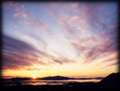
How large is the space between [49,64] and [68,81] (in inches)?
11.2

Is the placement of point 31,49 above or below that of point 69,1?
below

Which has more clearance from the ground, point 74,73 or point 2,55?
point 2,55

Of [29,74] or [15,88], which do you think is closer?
[15,88]

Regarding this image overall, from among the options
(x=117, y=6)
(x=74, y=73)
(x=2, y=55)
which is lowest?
(x=74, y=73)

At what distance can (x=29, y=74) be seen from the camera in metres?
2.44

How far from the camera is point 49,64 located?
248cm

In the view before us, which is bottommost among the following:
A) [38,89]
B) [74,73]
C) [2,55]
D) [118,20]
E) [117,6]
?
[38,89]

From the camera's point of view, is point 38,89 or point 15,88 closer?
point 15,88

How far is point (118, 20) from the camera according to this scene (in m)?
2.34

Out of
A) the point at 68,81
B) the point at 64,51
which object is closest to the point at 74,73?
the point at 68,81

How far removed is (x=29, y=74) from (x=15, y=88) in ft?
0.78

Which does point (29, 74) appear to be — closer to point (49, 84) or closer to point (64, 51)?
point (49, 84)

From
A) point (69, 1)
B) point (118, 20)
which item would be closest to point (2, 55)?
point (69, 1)

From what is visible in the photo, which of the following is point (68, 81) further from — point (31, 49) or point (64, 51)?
point (31, 49)
